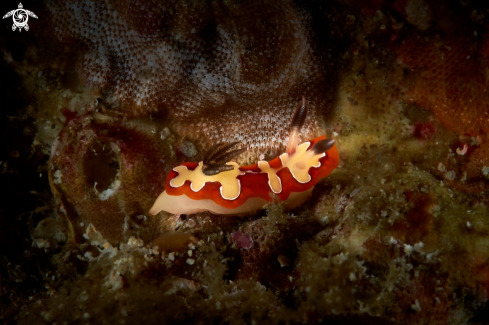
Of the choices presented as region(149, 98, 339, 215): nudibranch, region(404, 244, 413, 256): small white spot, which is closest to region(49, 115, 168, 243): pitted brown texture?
region(149, 98, 339, 215): nudibranch

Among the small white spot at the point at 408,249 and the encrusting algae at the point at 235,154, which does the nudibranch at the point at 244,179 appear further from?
the small white spot at the point at 408,249

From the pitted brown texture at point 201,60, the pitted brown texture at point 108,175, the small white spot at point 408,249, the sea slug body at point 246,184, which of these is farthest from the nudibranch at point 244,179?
the small white spot at point 408,249

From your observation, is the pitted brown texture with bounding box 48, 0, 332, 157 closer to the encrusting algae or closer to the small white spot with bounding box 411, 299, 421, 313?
the encrusting algae

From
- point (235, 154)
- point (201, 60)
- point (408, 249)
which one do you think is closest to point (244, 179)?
point (235, 154)

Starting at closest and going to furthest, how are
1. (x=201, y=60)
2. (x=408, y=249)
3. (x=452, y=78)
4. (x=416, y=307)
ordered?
1. (x=416, y=307)
2. (x=408, y=249)
3. (x=452, y=78)
4. (x=201, y=60)

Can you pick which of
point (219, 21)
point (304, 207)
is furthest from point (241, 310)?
point (219, 21)

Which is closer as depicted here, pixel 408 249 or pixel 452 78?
pixel 408 249

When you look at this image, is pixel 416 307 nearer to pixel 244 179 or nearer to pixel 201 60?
pixel 244 179
